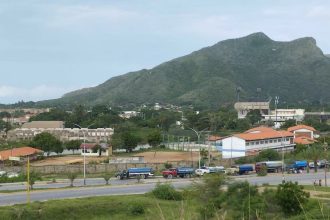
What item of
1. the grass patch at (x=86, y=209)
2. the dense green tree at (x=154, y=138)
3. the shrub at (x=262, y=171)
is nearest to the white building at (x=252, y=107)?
the dense green tree at (x=154, y=138)

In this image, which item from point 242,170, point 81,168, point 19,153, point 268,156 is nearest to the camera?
point 242,170

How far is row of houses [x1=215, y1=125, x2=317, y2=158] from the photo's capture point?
6259cm

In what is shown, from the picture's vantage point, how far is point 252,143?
63.3m

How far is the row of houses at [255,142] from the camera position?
205 ft

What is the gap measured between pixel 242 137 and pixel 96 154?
1852 cm

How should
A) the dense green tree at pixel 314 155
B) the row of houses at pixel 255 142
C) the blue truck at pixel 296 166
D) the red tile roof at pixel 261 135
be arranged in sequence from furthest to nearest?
the red tile roof at pixel 261 135 → the row of houses at pixel 255 142 → the dense green tree at pixel 314 155 → the blue truck at pixel 296 166

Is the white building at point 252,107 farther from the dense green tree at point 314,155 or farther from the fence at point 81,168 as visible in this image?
the fence at point 81,168

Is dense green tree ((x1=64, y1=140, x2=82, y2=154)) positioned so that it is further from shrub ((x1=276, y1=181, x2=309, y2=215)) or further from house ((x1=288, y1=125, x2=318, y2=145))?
shrub ((x1=276, y1=181, x2=309, y2=215))

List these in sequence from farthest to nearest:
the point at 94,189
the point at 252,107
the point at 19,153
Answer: the point at 252,107, the point at 19,153, the point at 94,189

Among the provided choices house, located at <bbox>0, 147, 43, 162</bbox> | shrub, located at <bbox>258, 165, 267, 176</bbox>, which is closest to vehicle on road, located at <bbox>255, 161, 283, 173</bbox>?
shrub, located at <bbox>258, 165, 267, 176</bbox>

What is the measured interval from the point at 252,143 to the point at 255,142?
65cm

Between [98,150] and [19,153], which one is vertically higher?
[98,150]

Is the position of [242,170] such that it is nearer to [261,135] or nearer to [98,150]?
[261,135]

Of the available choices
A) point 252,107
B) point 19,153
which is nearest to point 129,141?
point 19,153
